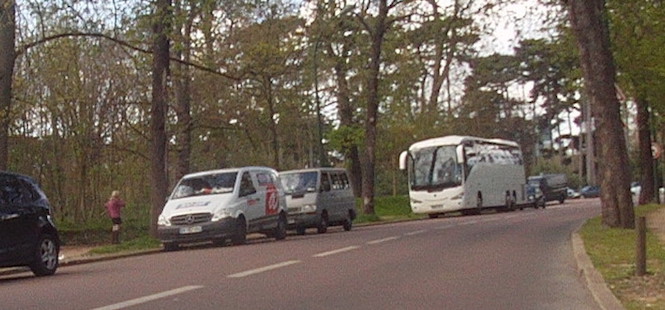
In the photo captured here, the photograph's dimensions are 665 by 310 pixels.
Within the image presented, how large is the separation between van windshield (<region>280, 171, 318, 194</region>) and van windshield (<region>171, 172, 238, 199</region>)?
18.9ft

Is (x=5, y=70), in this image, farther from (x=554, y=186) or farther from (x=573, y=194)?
(x=573, y=194)

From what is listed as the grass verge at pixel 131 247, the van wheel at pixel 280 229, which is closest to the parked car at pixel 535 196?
the van wheel at pixel 280 229

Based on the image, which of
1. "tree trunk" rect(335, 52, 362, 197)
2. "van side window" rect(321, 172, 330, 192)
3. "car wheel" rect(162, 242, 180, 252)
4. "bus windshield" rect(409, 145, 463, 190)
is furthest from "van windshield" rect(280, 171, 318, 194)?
"bus windshield" rect(409, 145, 463, 190)

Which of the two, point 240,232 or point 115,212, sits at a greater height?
point 115,212

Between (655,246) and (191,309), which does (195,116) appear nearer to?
(655,246)

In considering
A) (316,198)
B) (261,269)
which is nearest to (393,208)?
(316,198)

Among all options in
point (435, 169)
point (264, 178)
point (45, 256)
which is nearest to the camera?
point (45, 256)

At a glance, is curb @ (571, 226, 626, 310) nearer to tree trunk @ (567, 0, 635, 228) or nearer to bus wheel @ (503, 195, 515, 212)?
tree trunk @ (567, 0, 635, 228)

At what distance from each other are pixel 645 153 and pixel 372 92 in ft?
40.4

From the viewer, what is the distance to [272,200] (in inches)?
1054

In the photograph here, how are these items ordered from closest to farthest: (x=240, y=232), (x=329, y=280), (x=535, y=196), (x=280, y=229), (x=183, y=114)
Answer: (x=329, y=280) < (x=240, y=232) < (x=280, y=229) < (x=183, y=114) < (x=535, y=196)

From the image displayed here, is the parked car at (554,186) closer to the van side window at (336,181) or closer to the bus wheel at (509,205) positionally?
the bus wheel at (509,205)

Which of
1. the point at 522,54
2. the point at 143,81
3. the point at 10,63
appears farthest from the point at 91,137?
the point at 522,54

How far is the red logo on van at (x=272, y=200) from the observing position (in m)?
26.5
